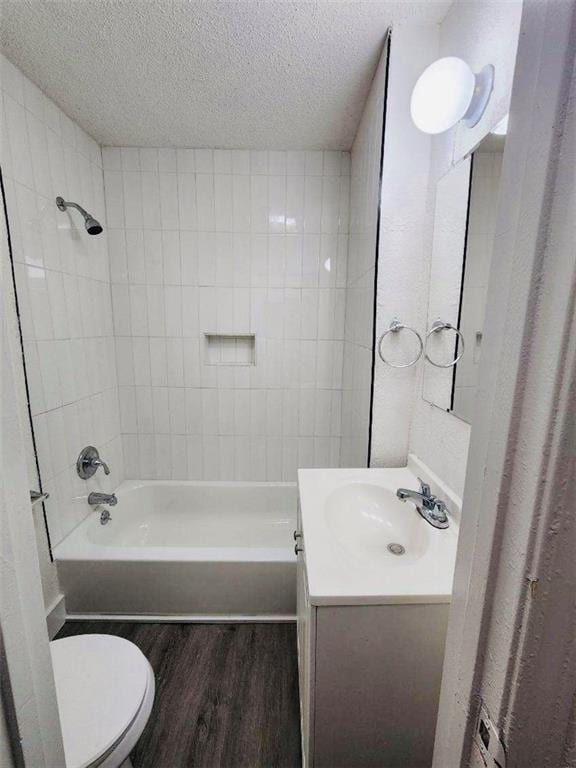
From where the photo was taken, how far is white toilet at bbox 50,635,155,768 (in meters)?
0.78

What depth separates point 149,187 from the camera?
1.94 metres

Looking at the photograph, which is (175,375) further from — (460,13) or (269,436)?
(460,13)

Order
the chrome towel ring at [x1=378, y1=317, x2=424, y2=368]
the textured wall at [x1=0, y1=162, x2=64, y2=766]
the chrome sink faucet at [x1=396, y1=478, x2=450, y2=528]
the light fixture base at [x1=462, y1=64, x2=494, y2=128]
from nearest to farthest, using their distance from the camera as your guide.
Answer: the textured wall at [x1=0, y1=162, x2=64, y2=766]
the light fixture base at [x1=462, y1=64, x2=494, y2=128]
the chrome sink faucet at [x1=396, y1=478, x2=450, y2=528]
the chrome towel ring at [x1=378, y1=317, x2=424, y2=368]

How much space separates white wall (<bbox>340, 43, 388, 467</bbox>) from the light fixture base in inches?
14.9

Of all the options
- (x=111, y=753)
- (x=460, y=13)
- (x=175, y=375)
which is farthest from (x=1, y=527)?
(x=175, y=375)

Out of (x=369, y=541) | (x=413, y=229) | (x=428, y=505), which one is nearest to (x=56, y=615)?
(x=369, y=541)

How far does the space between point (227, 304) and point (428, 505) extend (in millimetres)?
1599

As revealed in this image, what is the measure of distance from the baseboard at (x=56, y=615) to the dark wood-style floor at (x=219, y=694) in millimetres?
31

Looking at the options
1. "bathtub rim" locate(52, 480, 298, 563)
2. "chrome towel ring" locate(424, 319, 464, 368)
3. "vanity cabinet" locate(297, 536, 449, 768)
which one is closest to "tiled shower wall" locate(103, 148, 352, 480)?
"bathtub rim" locate(52, 480, 298, 563)

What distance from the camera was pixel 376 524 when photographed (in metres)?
1.14

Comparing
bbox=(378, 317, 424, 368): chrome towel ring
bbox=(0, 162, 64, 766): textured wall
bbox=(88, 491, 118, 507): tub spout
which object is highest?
bbox=(378, 317, 424, 368): chrome towel ring

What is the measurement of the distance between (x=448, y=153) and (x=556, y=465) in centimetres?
121

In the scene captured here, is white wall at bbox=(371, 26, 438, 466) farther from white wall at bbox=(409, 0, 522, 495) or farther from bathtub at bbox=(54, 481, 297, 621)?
bathtub at bbox=(54, 481, 297, 621)

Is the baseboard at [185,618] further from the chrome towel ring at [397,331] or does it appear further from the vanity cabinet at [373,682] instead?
the chrome towel ring at [397,331]
